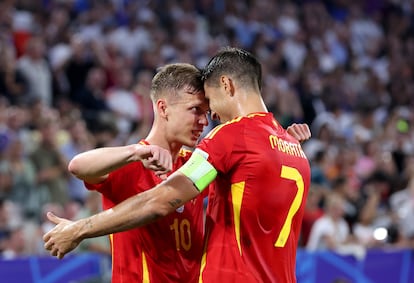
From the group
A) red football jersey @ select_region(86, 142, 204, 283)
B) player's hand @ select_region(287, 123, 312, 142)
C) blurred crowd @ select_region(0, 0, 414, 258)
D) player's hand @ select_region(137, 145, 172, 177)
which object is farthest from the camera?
blurred crowd @ select_region(0, 0, 414, 258)

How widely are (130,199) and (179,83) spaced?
3.07ft

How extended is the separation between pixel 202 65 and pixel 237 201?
10268 millimetres

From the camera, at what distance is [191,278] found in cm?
532

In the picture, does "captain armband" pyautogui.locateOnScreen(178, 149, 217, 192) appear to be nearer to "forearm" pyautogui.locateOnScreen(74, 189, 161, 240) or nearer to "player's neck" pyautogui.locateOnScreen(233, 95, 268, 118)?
"forearm" pyautogui.locateOnScreen(74, 189, 161, 240)

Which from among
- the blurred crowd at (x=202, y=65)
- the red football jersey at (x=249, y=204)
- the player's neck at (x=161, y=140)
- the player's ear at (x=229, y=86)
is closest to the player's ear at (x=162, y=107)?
the player's neck at (x=161, y=140)

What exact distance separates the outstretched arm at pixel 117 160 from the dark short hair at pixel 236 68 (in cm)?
68

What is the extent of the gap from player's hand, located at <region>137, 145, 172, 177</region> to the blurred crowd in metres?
5.30

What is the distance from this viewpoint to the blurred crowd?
11.0 metres

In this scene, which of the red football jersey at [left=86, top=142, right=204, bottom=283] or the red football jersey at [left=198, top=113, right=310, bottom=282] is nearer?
the red football jersey at [left=198, top=113, right=310, bottom=282]

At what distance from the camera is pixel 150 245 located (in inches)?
206

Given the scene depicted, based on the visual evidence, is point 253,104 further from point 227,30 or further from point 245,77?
point 227,30

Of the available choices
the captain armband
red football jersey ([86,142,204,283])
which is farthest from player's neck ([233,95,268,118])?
red football jersey ([86,142,204,283])

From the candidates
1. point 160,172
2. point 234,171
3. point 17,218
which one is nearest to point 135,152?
point 160,172

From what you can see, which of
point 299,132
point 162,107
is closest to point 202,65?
point 299,132
